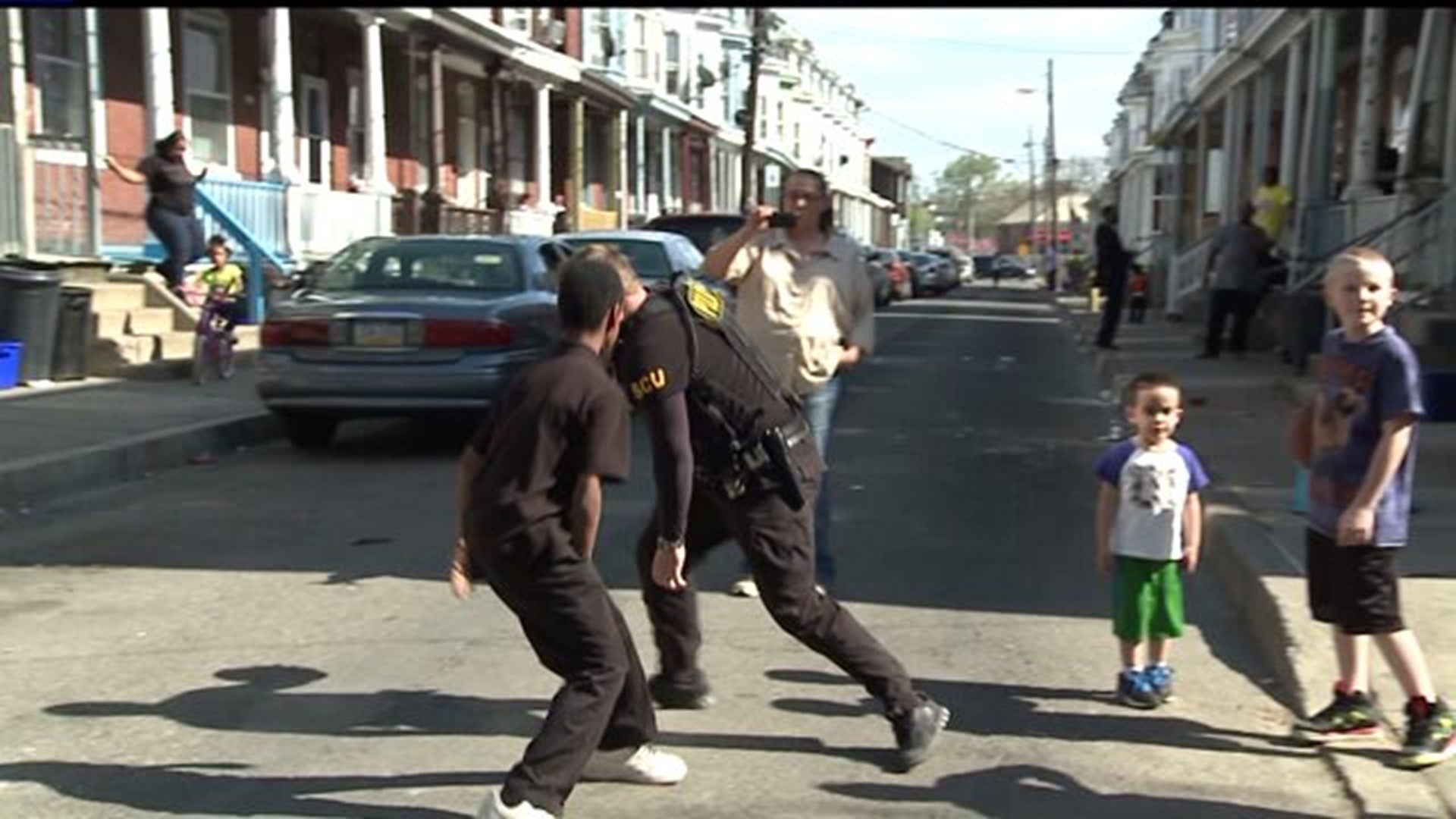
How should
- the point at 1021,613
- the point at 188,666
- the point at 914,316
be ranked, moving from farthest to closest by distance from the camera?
the point at 914,316 < the point at 1021,613 < the point at 188,666

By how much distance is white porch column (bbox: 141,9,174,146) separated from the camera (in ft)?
54.7

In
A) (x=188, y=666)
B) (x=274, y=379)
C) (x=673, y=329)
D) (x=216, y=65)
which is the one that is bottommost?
(x=188, y=666)

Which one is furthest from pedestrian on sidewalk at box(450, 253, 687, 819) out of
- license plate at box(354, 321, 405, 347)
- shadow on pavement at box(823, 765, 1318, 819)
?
license plate at box(354, 321, 405, 347)

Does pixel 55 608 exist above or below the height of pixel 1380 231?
below

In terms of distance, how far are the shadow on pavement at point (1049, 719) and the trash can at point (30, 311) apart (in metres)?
9.04

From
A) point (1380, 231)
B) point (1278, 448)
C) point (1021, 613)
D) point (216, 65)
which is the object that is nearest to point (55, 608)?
point (1021, 613)

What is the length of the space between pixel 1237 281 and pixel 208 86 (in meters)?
13.1

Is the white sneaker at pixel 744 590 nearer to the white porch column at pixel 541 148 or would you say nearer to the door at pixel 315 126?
the door at pixel 315 126

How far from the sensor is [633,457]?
10.7m

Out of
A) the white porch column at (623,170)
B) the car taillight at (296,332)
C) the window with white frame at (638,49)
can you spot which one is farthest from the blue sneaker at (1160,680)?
the window with white frame at (638,49)

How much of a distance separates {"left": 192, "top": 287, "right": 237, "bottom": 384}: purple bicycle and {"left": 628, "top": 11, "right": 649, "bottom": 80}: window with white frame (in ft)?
85.5

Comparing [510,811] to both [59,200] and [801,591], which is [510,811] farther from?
[59,200]

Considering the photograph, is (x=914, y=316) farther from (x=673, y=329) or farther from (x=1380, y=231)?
(x=673, y=329)

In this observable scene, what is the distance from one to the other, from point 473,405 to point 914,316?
2297cm
